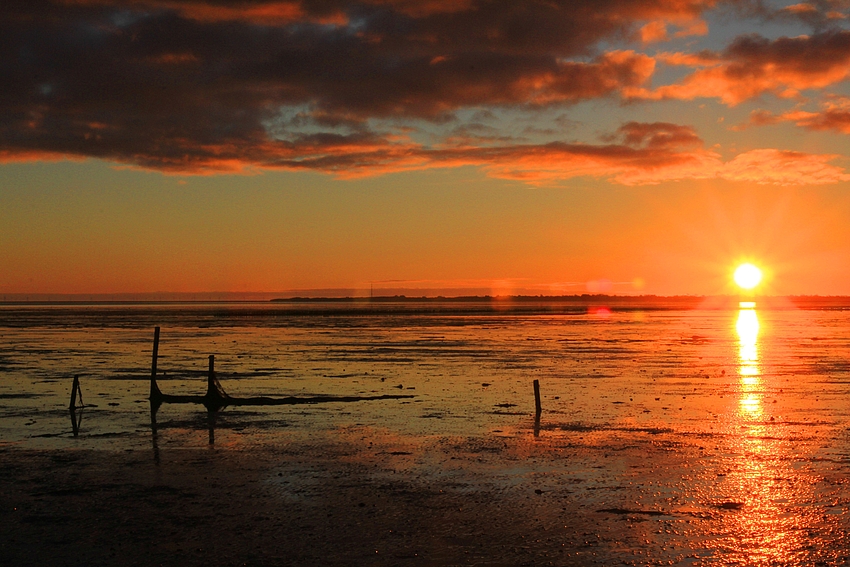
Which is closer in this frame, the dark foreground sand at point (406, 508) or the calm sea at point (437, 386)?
the dark foreground sand at point (406, 508)

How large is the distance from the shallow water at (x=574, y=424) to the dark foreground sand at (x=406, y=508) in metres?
0.09

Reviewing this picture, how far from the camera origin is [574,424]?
2217 cm

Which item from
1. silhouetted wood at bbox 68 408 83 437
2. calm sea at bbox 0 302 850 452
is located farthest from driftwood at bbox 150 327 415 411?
silhouetted wood at bbox 68 408 83 437

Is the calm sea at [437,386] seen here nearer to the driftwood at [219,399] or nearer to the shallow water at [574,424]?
the shallow water at [574,424]

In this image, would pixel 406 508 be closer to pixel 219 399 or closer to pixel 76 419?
pixel 219 399

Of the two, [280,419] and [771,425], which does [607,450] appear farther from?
[280,419]

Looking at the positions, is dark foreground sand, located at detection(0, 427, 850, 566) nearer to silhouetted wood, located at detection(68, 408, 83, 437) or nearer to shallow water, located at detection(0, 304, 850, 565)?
shallow water, located at detection(0, 304, 850, 565)

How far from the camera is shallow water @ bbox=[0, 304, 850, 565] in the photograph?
12.9 metres

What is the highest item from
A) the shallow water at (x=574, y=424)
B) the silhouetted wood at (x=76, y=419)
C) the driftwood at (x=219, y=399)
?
the driftwood at (x=219, y=399)

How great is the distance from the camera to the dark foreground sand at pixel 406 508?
11.1 metres

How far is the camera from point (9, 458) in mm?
17484

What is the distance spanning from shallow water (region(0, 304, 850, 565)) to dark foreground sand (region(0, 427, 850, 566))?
3.4 inches

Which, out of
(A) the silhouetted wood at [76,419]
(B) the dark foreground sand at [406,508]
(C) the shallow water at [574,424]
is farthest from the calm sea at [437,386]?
(B) the dark foreground sand at [406,508]

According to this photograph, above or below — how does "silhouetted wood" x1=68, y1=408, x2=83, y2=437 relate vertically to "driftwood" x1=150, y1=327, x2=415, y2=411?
below
